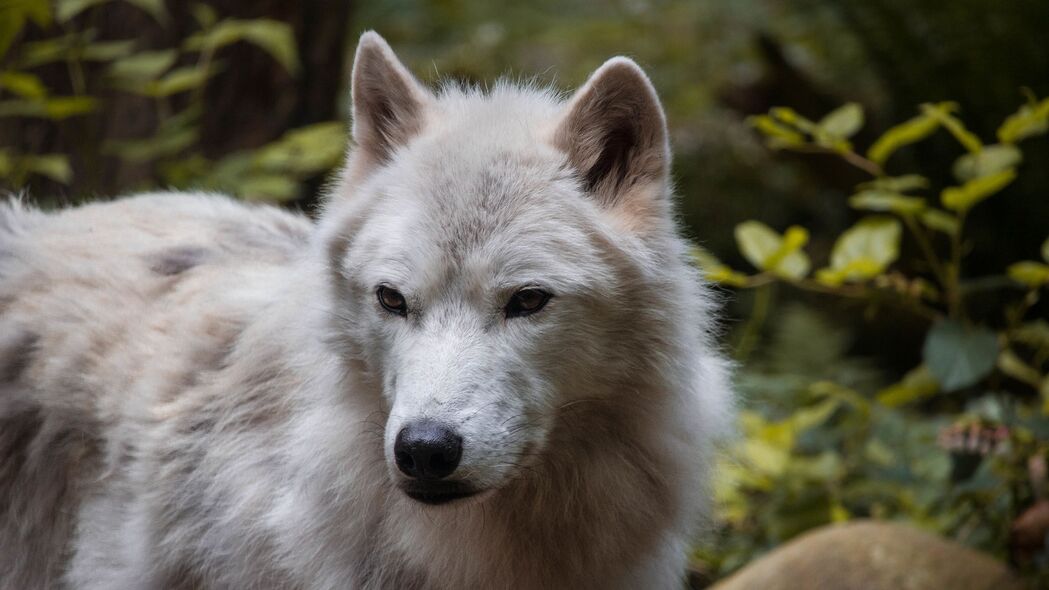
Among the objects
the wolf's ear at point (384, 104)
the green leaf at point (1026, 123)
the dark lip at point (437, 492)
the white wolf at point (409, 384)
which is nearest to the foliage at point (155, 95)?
the white wolf at point (409, 384)

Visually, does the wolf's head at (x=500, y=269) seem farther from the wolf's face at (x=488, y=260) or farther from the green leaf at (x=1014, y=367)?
the green leaf at (x=1014, y=367)

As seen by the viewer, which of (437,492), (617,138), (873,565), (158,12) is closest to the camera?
(437,492)

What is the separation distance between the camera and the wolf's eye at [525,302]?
3.09m

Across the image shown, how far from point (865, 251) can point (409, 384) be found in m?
2.94

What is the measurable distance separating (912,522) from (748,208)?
5440 mm

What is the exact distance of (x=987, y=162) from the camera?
507 cm

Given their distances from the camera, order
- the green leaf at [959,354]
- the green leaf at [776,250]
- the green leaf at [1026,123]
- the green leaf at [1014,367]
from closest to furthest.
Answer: the green leaf at [1026,123], the green leaf at [959,354], the green leaf at [776,250], the green leaf at [1014,367]

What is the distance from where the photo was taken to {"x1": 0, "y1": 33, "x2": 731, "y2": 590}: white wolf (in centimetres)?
308

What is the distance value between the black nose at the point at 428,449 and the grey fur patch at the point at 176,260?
1.72 metres

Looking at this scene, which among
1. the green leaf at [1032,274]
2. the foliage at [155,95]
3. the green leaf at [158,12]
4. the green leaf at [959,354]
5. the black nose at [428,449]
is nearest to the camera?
the black nose at [428,449]

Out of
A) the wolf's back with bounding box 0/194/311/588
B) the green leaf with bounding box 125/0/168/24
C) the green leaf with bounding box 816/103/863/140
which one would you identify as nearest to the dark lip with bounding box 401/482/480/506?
the wolf's back with bounding box 0/194/311/588

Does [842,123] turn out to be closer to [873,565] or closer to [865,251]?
[865,251]

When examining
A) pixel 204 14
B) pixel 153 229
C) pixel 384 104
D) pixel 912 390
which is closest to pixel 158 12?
pixel 204 14

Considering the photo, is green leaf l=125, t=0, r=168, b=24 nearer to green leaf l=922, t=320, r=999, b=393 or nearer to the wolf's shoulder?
the wolf's shoulder
